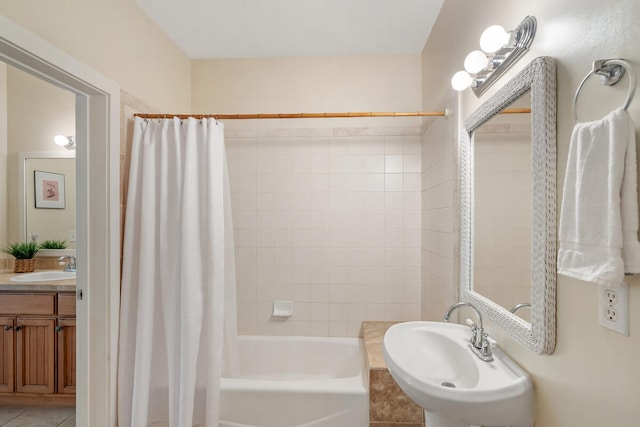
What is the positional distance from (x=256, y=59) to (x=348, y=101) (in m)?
0.80

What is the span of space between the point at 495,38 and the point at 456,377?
125 cm

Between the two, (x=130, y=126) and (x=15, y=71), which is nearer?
(x=130, y=126)

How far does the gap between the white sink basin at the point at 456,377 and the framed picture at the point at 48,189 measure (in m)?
2.99

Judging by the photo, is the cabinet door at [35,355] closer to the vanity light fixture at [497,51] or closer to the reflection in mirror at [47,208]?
the reflection in mirror at [47,208]

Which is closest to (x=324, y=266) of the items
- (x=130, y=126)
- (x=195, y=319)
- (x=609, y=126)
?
(x=195, y=319)

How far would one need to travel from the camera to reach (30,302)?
2057 mm

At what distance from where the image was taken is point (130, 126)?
175 centimetres

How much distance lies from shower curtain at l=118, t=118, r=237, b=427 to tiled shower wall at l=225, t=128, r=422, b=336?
617 mm

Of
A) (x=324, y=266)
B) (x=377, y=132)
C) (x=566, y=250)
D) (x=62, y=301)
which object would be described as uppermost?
(x=377, y=132)

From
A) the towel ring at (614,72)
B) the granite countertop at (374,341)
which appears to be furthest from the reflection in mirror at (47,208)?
the towel ring at (614,72)

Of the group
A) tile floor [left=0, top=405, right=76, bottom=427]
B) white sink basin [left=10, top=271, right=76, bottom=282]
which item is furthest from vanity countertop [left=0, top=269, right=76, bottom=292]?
tile floor [left=0, top=405, right=76, bottom=427]

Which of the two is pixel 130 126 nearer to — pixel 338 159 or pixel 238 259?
pixel 238 259

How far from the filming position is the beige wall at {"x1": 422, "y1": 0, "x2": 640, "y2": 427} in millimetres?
638

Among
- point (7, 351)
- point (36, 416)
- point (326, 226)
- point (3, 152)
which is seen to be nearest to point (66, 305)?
point (7, 351)
